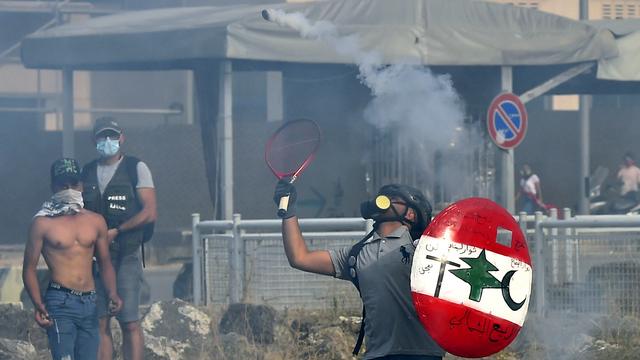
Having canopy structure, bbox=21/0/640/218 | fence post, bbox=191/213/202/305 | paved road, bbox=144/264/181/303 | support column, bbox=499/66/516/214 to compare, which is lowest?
paved road, bbox=144/264/181/303

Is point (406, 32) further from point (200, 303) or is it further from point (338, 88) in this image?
point (200, 303)

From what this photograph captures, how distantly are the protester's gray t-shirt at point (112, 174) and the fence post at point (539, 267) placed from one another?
2992 mm

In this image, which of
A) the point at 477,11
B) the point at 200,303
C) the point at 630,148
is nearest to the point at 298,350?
the point at 200,303

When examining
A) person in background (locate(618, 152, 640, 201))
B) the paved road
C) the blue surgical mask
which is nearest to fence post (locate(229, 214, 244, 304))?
the blue surgical mask

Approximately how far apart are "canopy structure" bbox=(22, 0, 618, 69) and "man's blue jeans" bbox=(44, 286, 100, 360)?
177 inches

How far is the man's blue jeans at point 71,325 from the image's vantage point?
24.3ft

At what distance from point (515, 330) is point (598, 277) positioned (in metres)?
4.21

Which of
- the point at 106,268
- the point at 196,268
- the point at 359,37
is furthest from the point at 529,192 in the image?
the point at 106,268

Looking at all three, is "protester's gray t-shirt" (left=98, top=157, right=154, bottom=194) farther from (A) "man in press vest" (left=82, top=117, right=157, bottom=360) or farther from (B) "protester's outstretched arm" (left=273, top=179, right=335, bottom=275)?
(B) "protester's outstretched arm" (left=273, top=179, right=335, bottom=275)

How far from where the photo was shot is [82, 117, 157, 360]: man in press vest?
8.23 metres

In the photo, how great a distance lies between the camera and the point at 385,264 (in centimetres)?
558

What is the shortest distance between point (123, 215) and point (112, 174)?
0.90 feet

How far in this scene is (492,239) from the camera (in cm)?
526

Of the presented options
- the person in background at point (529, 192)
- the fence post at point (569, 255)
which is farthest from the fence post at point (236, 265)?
the person in background at point (529, 192)
